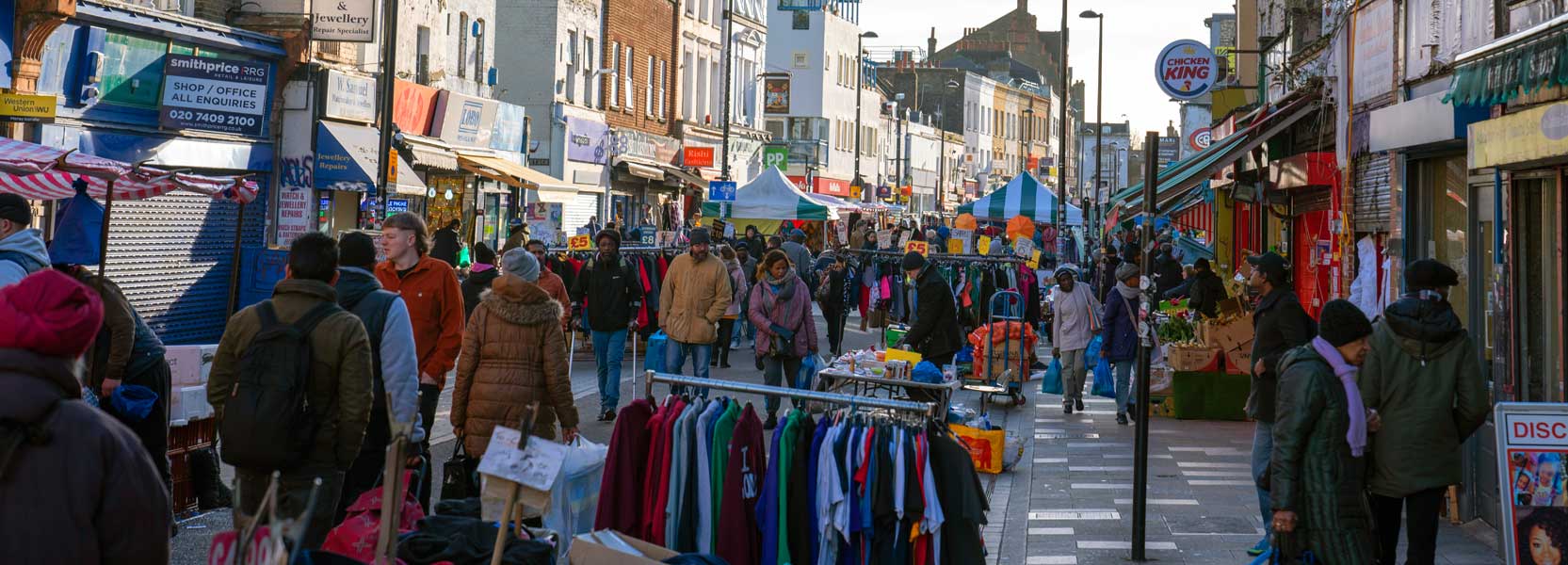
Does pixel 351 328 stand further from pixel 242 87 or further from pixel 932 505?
A: pixel 242 87

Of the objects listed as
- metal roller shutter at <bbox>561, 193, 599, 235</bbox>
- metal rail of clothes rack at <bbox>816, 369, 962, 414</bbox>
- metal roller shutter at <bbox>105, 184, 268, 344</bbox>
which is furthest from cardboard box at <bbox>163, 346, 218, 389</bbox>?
metal roller shutter at <bbox>561, 193, 599, 235</bbox>

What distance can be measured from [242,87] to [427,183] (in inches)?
277

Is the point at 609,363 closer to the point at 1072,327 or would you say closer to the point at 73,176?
the point at 1072,327

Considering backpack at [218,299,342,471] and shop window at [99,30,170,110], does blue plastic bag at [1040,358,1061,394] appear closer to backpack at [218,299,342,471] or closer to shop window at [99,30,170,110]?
backpack at [218,299,342,471]

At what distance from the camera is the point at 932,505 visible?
21.9ft

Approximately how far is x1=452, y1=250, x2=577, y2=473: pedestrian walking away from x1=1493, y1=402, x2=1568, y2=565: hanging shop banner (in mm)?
4417

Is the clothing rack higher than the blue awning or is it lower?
lower

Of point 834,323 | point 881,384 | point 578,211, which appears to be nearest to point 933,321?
point 881,384

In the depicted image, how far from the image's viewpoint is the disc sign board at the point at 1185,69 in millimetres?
24422

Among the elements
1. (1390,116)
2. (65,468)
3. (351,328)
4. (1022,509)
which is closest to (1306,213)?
(1390,116)

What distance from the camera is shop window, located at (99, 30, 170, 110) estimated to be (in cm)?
1936

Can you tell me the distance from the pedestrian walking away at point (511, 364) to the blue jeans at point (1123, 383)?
8205 millimetres

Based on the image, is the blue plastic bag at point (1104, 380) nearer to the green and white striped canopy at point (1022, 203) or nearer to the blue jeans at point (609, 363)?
the blue jeans at point (609, 363)

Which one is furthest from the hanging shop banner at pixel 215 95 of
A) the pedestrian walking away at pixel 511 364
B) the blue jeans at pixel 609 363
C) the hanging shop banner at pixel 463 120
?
the pedestrian walking away at pixel 511 364
